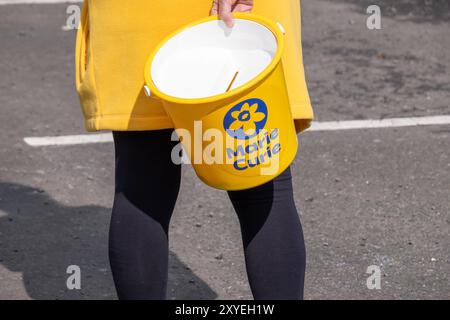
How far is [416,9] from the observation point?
6699mm

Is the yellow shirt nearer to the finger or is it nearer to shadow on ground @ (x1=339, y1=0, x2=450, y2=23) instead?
the finger

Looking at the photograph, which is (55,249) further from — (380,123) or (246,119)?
(380,123)

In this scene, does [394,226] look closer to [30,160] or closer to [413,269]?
[413,269]

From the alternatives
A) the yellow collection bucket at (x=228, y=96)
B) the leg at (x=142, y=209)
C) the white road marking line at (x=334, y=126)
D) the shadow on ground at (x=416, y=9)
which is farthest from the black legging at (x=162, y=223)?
the shadow on ground at (x=416, y=9)

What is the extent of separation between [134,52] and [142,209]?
0.41 m

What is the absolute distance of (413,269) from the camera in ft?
11.8

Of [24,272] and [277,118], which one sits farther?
[24,272]

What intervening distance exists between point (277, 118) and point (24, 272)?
150 cm

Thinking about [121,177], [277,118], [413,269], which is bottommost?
[413,269]

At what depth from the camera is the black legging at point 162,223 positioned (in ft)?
8.68

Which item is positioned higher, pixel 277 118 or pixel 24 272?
pixel 277 118

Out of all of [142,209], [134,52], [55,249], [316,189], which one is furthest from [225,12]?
[316,189]
